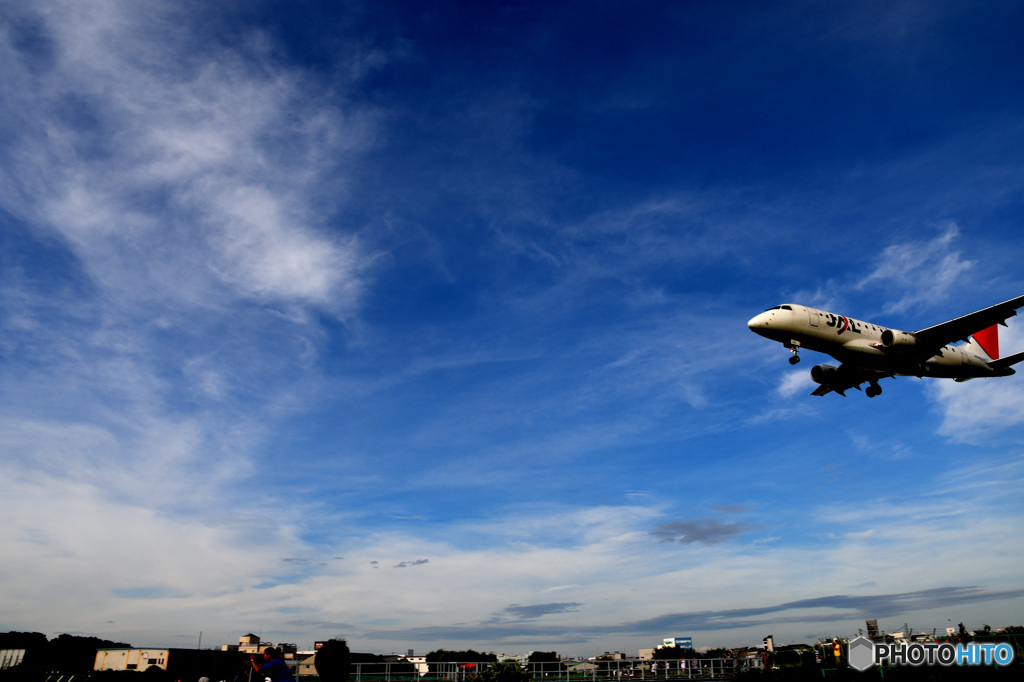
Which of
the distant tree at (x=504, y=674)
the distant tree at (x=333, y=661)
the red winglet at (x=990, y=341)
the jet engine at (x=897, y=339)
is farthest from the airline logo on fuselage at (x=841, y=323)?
the distant tree at (x=333, y=661)

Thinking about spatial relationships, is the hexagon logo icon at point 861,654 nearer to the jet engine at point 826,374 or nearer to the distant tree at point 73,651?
the jet engine at point 826,374

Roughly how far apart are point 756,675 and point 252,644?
14275 centimetres

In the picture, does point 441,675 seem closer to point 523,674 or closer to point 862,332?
point 523,674

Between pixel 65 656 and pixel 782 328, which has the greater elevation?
pixel 782 328

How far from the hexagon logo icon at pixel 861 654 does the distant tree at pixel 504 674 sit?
24091 millimetres

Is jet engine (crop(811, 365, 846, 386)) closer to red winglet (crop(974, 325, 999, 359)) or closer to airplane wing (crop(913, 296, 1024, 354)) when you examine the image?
airplane wing (crop(913, 296, 1024, 354))

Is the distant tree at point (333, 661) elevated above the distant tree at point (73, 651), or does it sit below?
above

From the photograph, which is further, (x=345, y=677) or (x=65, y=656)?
(x=65, y=656)

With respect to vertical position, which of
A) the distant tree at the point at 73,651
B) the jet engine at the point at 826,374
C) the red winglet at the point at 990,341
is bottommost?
the distant tree at the point at 73,651

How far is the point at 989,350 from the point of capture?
186ft

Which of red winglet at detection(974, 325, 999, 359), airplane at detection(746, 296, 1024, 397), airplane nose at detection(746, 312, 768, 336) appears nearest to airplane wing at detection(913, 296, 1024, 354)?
airplane at detection(746, 296, 1024, 397)

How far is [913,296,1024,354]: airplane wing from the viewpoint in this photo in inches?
1527

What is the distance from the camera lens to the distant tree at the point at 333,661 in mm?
6129

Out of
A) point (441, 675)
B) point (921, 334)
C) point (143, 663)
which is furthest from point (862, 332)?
point (143, 663)
